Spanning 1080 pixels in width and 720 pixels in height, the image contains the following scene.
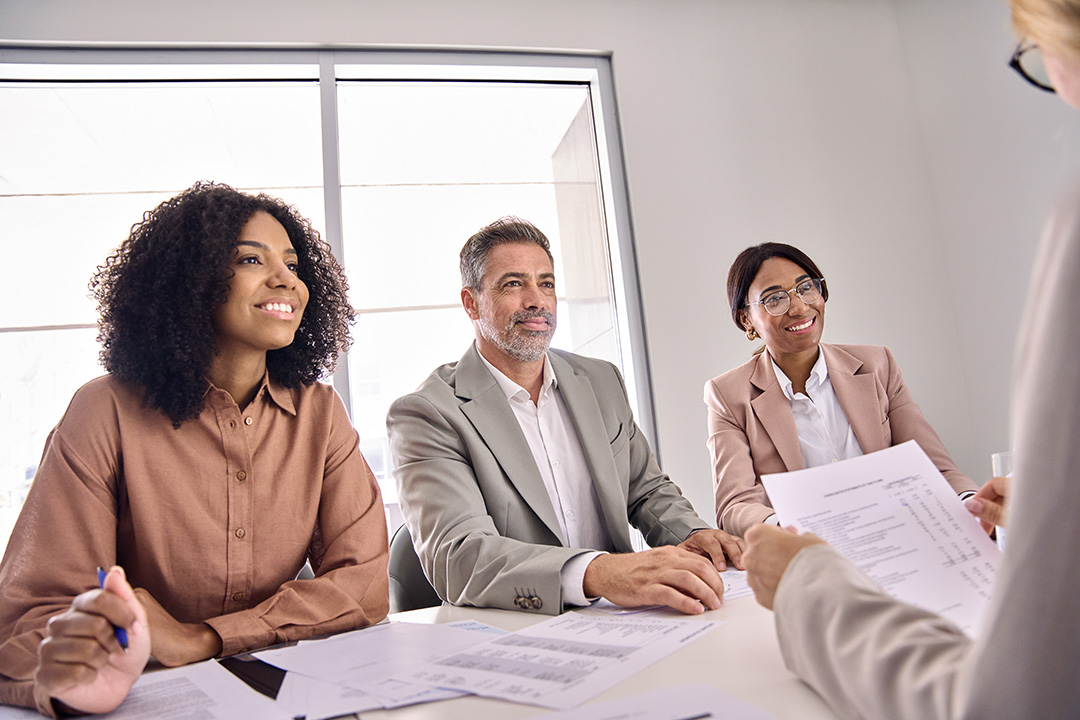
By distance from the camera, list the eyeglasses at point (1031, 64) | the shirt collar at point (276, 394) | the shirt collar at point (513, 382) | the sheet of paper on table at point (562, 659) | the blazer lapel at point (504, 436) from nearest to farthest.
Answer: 1. the eyeglasses at point (1031, 64)
2. the sheet of paper on table at point (562, 659)
3. the shirt collar at point (276, 394)
4. the blazer lapel at point (504, 436)
5. the shirt collar at point (513, 382)

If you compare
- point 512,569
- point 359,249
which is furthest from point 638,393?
point 512,569

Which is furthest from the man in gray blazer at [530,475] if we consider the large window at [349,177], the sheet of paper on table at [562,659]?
the large window at [349,177]

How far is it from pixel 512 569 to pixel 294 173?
9.69 ft

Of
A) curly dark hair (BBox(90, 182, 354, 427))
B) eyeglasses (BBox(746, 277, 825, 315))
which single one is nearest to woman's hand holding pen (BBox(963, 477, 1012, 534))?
eyeglasses (BBox(746, 277, 825, 315))

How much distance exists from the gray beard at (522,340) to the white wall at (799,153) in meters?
1.30

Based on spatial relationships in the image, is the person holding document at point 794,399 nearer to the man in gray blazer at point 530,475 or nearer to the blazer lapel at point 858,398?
the blazer lapel at point 858,398

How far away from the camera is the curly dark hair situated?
54.4 inches

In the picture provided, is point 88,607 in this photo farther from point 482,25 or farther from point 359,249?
point 482,25

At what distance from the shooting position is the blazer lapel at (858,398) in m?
2.19

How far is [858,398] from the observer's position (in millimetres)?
2248

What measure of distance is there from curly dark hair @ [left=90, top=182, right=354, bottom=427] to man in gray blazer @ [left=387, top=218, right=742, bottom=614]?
0.37 meters

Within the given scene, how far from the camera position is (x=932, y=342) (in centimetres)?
349

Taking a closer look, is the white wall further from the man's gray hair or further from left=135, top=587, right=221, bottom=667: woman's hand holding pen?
left=135, top=587, right=221, bottom=667: woman's hand holding pen

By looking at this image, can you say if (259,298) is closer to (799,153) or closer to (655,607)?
(655,607)
